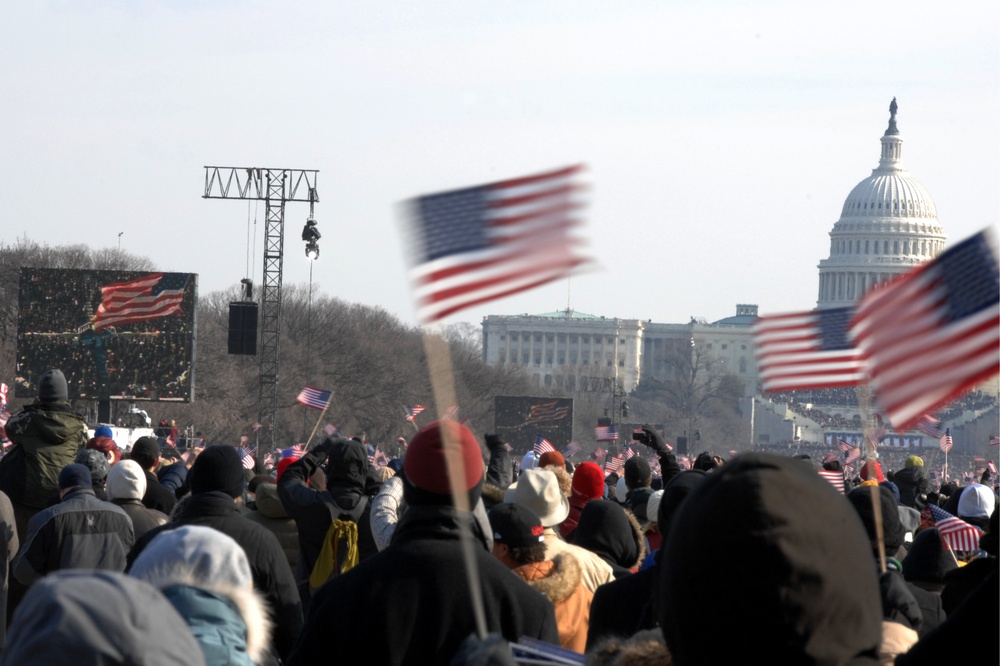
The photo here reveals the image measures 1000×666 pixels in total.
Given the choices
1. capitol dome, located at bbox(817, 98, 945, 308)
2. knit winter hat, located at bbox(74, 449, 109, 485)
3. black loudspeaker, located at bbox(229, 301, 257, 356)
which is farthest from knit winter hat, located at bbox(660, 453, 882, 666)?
capitol dome, located at bbox(817, 98, 945, 308)

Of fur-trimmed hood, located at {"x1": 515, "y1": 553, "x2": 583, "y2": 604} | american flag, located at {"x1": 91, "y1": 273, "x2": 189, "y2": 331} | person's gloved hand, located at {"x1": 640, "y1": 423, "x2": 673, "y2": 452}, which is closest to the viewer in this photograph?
fur-trimmed hood, located at {"x1": 515, "y1": 553, "x2": 583, "y2": 604}

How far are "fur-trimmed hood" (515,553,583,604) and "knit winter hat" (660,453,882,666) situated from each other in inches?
126

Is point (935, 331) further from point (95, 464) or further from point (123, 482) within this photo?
point (95, 464)

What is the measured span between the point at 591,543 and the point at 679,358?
14121cm

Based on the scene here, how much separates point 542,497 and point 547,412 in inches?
1792

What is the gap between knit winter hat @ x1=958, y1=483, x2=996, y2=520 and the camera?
918cm

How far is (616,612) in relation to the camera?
4.95m

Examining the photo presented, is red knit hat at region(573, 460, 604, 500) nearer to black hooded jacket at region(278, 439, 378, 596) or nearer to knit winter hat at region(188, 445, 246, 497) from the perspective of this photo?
black hooded jacket at region(278, 439, 378, 596)

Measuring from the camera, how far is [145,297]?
30.9m

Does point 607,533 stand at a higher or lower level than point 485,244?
lower

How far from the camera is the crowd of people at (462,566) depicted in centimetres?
211

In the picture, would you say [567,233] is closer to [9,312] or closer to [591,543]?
[591,543]

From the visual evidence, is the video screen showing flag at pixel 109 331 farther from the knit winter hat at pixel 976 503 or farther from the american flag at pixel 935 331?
the american flag at pixel 935 331

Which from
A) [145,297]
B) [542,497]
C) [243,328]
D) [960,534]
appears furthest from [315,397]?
[542,497]
